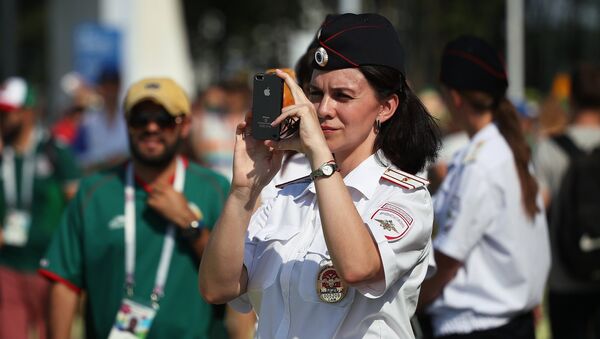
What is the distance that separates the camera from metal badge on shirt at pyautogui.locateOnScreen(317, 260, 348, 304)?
296 centimetres

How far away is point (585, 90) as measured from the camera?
267 inches

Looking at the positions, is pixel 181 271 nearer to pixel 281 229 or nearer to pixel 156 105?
pixel 156 105

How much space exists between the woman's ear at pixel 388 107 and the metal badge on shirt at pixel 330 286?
530 mm

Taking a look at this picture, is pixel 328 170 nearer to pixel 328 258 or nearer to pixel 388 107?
pixel 328 258

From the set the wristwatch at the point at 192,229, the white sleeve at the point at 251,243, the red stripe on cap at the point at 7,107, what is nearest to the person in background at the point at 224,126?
the red stripe on cap at the point at 7,107

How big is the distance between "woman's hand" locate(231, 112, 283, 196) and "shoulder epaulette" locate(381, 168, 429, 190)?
36 cm

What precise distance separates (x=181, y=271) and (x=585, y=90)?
344 cm

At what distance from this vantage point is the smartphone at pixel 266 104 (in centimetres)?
288

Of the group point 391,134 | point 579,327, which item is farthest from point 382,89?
point 579,327

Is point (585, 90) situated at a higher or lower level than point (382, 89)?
lower

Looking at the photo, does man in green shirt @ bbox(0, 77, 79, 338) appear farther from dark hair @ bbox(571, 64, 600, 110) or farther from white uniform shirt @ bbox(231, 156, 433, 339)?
white uniform shirt @ bbox(231, 156, 433, 339)

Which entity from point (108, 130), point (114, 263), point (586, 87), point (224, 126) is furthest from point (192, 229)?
point (224, 126)

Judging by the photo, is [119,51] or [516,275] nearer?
[516,275]

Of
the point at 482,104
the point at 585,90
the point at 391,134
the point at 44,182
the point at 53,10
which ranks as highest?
the point at 391,134
